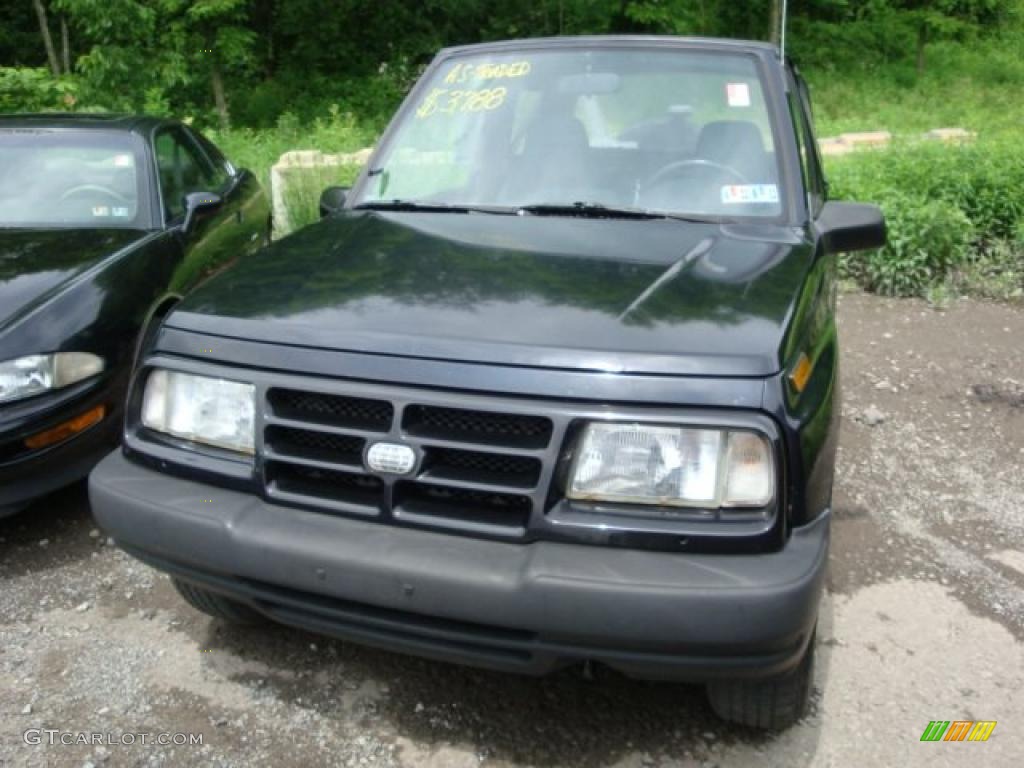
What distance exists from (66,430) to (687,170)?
2.43 metres

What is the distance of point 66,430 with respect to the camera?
3.32 metres

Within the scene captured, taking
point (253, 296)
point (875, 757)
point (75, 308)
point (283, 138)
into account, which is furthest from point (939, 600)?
point (283, 138)

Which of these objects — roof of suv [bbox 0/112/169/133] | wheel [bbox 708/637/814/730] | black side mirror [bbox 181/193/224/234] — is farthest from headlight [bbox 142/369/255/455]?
roof of suv [bbox 0/112/169/133]

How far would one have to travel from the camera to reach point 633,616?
1.84 meters

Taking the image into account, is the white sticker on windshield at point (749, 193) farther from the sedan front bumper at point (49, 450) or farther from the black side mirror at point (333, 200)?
the sedan front bumper at point (49, 450)

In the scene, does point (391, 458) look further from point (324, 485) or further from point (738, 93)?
point (738, 93)

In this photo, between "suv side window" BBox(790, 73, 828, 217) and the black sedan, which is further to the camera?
the black sedan

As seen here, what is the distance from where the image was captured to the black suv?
1.91m

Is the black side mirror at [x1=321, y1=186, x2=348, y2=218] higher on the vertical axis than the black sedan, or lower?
→ higher

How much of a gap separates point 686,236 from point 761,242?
22cm

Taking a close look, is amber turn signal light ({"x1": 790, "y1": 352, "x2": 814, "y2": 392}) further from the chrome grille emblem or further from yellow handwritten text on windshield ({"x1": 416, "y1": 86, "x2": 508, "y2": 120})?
yellow handwritten text on windshield ({"x1": 416, "y1": 86, "x2": 508, "y2": 120})

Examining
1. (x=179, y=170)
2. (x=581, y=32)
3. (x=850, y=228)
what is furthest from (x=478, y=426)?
(x=581, y=32)

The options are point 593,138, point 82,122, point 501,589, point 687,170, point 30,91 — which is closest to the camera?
point 501,589

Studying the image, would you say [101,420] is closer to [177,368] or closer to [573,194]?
[177,368]
